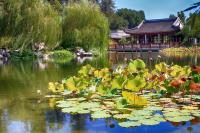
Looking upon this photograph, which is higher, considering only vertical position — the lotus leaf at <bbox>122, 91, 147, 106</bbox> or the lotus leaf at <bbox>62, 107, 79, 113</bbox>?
the lotus leaf at <bbox>122, 91, 147, 106</bbox>

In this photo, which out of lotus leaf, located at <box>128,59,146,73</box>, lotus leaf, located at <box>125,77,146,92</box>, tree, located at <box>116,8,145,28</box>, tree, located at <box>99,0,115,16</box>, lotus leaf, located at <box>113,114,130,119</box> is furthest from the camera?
tree, located at <box>116,8,145,28</box>

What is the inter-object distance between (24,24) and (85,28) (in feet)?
18.5

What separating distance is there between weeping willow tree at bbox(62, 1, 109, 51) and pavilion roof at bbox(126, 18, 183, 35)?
21617mm

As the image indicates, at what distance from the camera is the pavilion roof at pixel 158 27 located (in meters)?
48.2

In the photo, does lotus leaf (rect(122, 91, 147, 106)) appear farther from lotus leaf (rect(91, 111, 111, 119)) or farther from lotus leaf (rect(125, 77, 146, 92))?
lotus leaf (rect(125, 77, 146, 92))

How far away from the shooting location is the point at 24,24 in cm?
2281

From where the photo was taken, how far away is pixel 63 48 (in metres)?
28.3

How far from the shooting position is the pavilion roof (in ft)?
158

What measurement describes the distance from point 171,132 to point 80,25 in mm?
23105

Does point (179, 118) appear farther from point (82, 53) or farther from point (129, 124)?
point (82, 53)

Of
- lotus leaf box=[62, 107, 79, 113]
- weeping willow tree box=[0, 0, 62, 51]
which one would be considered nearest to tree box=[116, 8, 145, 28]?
weeping willow tree box=[0, 0, 62, 51]

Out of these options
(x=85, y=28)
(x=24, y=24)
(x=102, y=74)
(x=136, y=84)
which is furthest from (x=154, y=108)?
(x=85, y=28)

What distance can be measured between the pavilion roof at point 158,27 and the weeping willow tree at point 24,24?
2719cm

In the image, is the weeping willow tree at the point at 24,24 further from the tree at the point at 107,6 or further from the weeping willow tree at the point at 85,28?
the tree at the point at 107,6
